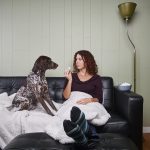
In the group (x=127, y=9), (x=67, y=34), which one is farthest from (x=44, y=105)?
(x=127, y=9)

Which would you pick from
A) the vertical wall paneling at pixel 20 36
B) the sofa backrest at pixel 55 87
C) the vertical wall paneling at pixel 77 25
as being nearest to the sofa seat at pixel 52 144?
the sofa backrest at pixel 55 87

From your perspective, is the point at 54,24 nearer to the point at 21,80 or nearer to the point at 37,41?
the point at 37,41

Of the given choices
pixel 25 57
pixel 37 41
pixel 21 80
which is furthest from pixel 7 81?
pixel 37 41

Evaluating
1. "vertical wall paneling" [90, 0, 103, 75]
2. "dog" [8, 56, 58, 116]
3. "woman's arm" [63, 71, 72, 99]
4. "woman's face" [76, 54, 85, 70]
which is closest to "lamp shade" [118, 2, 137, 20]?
"vertical wall paneling" [90, 0, 103, 75]

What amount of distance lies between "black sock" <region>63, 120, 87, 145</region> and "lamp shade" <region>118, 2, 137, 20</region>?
1.98 metres

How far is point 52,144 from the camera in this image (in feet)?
5.69

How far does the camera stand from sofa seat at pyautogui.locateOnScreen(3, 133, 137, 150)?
166 cm

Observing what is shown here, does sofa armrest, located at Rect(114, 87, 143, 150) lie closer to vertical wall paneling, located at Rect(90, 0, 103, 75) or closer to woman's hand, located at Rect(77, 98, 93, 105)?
woman's hand, located at Rect(77, 98, 93, 105)

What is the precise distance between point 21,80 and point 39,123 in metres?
0.89

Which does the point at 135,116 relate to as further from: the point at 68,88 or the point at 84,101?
the point at 68,88

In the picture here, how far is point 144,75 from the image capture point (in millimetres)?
3492

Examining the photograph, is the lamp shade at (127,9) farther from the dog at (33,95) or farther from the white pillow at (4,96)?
the white pillow at (4,96)

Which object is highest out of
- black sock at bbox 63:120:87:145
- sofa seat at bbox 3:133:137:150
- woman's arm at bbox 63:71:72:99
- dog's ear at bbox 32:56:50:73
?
dog's ear at bbox 32:56:50:73

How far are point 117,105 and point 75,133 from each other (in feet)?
4.49
